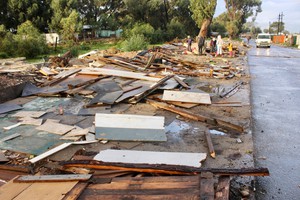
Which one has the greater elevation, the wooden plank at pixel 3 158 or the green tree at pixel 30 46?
the green tree at pixel 30 46

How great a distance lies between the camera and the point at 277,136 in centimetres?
639

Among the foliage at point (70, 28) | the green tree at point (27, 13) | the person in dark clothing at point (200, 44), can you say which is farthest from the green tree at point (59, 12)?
the person in dark clothing at point (200, 44)

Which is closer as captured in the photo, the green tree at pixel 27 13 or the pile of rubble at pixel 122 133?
the pile of rubble at pixel 122 133

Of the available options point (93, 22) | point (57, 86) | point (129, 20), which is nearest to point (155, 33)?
point (129, 20)

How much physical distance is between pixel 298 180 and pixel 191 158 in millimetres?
1752

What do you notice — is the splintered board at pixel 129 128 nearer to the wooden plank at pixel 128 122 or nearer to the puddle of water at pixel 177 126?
the wooden plank at pixel 128 122

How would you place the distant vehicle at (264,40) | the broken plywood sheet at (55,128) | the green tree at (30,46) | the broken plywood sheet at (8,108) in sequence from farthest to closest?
the distant vehicle at (264,40), the green tree at (30,46), the broken plywood sheet at (8,108), the broken plywood sheet at (55,128)

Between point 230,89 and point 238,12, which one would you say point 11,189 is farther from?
point 238,12

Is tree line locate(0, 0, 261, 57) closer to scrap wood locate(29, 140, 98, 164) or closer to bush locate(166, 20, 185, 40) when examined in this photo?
bush locate(166, 20, 185, 40)

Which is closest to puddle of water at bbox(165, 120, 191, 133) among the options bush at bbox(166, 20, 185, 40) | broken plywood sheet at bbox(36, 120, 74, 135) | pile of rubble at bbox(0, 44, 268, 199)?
pile of rubble at bbox(0, 44, 268, 199)

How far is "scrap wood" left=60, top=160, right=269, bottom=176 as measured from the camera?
3.78m

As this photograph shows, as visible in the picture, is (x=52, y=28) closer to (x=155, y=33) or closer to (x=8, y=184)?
(x=155, y=33)

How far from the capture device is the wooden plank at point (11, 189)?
3.33 m

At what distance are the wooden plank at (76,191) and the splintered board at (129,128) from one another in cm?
222
